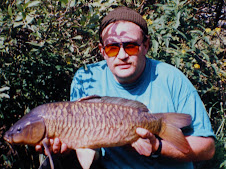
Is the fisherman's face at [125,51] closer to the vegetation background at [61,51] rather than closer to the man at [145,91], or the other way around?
the man at [145,91]

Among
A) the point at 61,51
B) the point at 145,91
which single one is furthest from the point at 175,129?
the point at 61,51

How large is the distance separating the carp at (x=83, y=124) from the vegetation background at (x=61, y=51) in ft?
1.79

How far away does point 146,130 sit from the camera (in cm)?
138

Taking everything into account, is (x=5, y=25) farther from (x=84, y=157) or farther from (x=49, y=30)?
(x=84, y=157)

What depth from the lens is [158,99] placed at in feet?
5.30

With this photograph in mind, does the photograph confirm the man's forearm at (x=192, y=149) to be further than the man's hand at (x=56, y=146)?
Yes

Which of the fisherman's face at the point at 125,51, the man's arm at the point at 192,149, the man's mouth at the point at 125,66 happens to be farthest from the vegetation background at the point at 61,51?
the man's arm at the point at 192,149

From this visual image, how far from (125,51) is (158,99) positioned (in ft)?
1.15

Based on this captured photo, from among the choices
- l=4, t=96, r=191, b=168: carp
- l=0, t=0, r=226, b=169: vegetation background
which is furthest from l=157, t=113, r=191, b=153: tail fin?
l=0, t=0, r=226, b=169: vegetation background

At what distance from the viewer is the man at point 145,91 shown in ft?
5.13

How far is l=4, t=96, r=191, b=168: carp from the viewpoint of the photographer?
4.28 ft

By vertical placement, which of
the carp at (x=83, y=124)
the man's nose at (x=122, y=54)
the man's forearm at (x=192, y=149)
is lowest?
the man's forearm at (x=192, y=149)

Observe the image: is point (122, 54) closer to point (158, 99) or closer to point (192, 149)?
point (158, 99)

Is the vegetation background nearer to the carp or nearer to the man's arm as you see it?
the carp
